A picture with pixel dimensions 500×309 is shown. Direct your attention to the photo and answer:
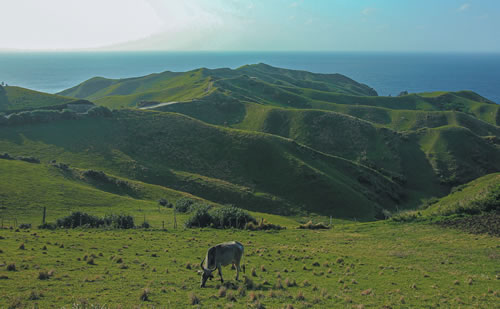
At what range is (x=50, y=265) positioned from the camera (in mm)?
18766

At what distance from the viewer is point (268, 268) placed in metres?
21.0

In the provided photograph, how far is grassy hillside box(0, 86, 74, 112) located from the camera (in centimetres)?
10788

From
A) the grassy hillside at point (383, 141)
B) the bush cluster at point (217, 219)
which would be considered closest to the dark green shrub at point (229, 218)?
the bush cluster at point (217, 219)

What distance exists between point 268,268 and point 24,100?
124m

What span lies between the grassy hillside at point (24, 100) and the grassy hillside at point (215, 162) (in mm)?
32756

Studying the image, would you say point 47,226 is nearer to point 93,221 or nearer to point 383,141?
point 93,221

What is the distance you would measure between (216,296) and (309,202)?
172 feet

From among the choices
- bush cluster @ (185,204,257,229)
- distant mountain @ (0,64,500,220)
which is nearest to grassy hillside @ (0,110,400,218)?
distant mountain @ (0,64,500,220)

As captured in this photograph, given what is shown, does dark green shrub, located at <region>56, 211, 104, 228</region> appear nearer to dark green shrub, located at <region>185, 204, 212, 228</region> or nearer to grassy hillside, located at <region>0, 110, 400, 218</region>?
dark green shrub, located at <region>185, 204, 212, 228</region>

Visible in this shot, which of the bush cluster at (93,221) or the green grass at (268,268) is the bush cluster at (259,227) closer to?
the green grass at (268,268)

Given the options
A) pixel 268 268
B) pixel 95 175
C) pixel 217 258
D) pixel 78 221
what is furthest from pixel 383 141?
pixel 217 258

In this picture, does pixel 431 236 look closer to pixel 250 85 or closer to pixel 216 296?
pixel 216 296

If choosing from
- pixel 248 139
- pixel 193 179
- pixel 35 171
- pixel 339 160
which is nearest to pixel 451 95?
pixel 339 160

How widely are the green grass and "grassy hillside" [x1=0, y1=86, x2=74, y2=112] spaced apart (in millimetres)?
98021
